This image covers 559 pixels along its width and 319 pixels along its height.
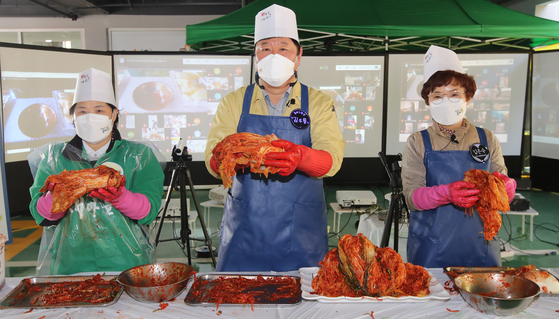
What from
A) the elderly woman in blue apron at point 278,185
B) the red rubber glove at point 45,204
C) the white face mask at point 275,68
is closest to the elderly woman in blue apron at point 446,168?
the elderly woman in blue apron at point 278,185

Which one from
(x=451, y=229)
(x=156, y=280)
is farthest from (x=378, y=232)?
(x=156, y=280)

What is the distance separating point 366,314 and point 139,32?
15.7 m

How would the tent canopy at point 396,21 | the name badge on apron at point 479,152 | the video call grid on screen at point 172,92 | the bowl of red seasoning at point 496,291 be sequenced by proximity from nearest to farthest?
the bowl of red seasoning at point 496,291, the name badge on apron at point 479,152, the tent canopy at point 396,21, the video call grid on screen at point 172,92

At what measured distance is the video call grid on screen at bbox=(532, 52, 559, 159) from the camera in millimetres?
8461

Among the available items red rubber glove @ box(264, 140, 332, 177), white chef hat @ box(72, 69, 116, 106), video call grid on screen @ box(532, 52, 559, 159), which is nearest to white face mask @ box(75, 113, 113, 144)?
white chef hat @ box(72, 69, 116, 106)

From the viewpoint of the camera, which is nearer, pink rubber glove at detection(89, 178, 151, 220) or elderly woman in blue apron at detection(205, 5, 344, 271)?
pink rubber glove at detection(89, 178, 151, 220)

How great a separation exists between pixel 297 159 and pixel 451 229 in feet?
4.01

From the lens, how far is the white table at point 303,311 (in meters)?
1.58

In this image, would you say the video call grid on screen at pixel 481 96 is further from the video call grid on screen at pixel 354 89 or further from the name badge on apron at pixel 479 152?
the name badge on apron at pixel 479 152

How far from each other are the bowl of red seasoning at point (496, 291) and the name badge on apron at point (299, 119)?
46.8 inches

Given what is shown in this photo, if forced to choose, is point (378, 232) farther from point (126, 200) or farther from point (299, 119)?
point (126, 200)

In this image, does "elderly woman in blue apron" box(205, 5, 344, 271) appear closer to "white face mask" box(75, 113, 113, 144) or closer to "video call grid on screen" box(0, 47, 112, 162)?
"white face mask" box(75, 113, 113, 144)

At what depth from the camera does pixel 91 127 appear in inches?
91.2

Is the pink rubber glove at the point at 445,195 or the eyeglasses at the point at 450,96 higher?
the eyeglasses at the point at 450,96
